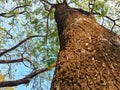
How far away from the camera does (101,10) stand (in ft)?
27.4

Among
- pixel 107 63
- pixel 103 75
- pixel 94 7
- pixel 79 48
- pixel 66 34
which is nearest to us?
pixel 103 75

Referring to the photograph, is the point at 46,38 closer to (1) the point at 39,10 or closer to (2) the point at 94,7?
(1) the point at 39,10

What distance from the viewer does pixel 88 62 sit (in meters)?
2.84

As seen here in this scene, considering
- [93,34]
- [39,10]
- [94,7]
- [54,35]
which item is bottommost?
[54,35]

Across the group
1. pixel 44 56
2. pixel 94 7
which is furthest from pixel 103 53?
pixel 44 56

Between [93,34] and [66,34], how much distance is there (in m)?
0.50

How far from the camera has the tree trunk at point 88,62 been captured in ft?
8.18

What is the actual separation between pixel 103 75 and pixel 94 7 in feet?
18.5

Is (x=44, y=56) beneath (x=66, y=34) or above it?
beneath

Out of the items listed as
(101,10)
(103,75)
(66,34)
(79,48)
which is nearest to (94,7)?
(101,10)

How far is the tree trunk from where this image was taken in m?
2.49

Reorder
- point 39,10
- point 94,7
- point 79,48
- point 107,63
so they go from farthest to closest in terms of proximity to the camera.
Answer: point 39,10, point 94,7, point 79,48, point 107,63

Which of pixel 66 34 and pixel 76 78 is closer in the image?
pixel 76 78

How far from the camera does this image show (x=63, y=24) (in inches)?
183
